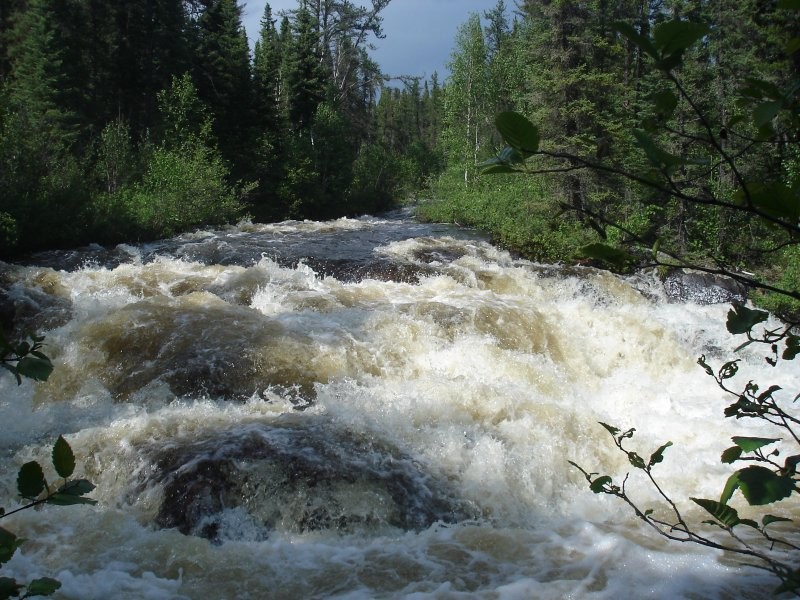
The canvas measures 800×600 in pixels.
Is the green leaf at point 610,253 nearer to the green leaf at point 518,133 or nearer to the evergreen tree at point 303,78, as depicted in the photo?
the green leaf at point 518,133

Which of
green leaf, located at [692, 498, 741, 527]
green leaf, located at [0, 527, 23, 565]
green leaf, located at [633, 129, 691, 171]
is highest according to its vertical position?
green leaf, located at [633, 129, 691, 171]

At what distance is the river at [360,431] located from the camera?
3.96 meters

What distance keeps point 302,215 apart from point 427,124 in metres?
49.9

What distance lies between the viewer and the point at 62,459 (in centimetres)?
121

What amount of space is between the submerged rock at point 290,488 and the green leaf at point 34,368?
356 centimetres

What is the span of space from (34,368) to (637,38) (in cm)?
124

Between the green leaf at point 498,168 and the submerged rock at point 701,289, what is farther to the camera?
the submerged rock at point 701,289

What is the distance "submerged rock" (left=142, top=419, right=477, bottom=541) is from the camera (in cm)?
450

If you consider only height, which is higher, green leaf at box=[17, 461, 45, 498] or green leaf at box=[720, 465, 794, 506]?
green leaf at box=[720, 465, 794, 506]

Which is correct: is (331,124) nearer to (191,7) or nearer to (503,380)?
(191,7)

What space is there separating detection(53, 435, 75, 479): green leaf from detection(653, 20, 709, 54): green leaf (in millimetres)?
1312

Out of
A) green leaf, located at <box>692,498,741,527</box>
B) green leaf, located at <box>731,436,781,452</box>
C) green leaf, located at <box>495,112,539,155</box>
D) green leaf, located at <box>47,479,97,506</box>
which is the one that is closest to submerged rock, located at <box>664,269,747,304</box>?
green leaf, located at <box>692,498,741,527</box>

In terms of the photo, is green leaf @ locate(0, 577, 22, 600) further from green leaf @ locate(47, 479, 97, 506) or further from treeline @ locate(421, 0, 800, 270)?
treeline @ locate(421, 0, 800, 270)

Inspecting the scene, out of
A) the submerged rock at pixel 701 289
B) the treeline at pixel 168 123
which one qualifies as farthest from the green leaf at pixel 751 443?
the treeline at pixel 168 123
